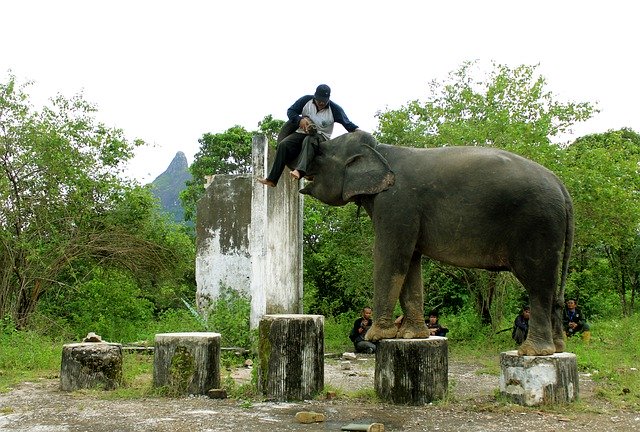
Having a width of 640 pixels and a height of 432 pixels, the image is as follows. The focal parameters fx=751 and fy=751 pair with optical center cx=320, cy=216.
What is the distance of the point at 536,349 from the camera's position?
6586mm

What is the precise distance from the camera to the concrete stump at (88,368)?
783 cm

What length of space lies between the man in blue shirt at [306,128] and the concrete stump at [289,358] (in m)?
1.38

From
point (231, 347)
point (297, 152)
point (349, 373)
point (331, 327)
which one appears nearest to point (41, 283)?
point (231, 347)

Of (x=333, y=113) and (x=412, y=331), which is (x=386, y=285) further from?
(x=333, y=113)

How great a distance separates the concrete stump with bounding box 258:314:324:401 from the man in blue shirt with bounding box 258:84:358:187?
1375 mm

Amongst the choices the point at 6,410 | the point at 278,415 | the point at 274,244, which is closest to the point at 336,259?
the point at 274,244

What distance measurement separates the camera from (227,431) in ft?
18.2

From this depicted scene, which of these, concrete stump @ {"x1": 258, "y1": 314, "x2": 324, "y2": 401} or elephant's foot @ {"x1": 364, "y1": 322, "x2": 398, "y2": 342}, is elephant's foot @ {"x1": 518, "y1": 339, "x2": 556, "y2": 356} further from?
concrete stump @ {"x1": 258, "y1": 314, "x2": 324, "y2": 401}

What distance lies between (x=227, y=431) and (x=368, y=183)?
2.72m

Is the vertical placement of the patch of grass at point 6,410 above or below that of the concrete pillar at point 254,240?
below

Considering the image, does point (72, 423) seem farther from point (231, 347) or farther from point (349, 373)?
point (231, 347)

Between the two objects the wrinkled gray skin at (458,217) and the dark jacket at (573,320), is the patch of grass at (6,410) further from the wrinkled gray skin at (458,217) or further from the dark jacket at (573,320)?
the dark jacket at (573,320)

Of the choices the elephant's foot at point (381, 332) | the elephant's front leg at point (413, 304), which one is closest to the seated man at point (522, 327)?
the elephant's front leg at point (413, 304)

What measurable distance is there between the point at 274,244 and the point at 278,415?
15.6 feet
